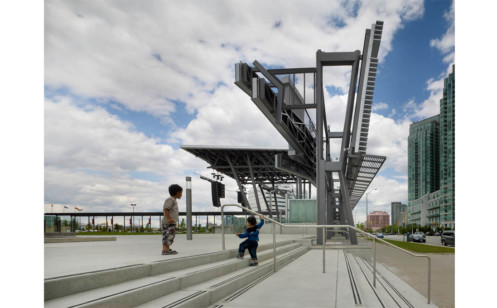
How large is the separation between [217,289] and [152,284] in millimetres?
931

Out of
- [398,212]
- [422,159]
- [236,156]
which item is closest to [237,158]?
[236,156]

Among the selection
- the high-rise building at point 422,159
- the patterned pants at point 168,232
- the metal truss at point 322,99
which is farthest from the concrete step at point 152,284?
the metal truss at point 322,99

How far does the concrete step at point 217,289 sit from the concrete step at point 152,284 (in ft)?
0.27

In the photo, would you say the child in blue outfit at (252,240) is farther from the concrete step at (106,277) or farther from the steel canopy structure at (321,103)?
the steel canopy structure at (321,103)

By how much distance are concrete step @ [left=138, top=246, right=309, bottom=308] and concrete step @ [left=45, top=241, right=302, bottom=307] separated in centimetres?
8

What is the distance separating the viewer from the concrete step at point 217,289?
3811 millimetres

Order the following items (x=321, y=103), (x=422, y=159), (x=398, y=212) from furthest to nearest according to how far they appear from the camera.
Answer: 1. (x=398, y=212)
2. (x=321, y=103)
3. (x=422, y=159)

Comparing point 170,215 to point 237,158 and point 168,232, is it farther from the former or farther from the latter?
point 237,158

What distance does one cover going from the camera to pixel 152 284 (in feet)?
13.0

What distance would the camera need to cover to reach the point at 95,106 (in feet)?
12.9

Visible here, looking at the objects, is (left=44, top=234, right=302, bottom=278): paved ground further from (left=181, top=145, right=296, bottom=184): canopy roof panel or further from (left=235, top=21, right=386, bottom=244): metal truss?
(left=181, top=145, right=296, bottom=184): canopy roof panel

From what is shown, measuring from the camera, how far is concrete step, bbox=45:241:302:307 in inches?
127
